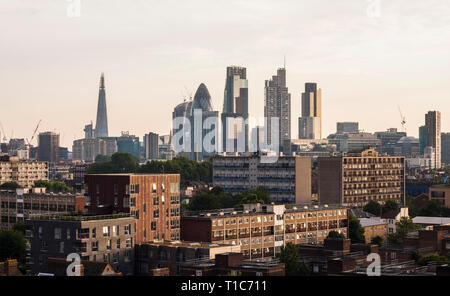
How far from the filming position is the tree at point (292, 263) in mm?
50594

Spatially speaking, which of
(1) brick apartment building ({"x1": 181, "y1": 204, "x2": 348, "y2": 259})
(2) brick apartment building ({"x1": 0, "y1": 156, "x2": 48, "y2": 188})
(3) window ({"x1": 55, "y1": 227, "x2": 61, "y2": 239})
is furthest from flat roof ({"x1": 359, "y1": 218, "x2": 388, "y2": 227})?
(2) brick apartment building ({"x1": 0, "y1": 156, "x2": 48, "y2": 188})

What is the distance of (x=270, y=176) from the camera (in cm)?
13200

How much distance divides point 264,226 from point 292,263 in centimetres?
1817

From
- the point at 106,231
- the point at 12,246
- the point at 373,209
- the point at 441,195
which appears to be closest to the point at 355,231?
the point at 373,209

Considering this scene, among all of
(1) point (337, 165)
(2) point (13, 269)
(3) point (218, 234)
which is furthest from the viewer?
(1) point (337, 165)

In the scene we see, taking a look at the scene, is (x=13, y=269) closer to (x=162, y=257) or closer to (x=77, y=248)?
(x=77, y=248)

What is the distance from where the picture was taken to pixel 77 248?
52938mm

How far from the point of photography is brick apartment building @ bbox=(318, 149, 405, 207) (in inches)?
4870

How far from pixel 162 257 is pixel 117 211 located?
6296 mm

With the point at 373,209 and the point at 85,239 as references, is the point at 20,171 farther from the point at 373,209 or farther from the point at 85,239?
the point at 85,239
